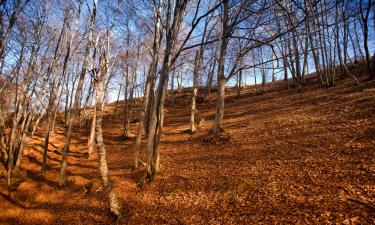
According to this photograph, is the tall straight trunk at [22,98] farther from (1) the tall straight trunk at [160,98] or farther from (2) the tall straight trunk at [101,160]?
(1) the tall straight trunk at [160,98]

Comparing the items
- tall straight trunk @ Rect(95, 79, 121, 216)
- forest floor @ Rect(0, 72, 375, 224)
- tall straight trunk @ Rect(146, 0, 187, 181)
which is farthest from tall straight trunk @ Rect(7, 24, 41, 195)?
tall straight trunk @ Rect(146, 0, 187, 181)

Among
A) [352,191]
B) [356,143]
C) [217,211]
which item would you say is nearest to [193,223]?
[217,211]

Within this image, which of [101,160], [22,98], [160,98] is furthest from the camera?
[22,98]

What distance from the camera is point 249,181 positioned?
17.5 feet

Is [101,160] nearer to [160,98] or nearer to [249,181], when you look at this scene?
[160,98]

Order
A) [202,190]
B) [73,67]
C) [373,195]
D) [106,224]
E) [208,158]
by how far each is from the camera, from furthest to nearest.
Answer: [73,67]
[208,158]
[202,190]
[106,224]
[373,195]

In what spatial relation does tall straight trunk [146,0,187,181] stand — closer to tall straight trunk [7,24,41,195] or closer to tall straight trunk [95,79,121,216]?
tall straight trunk [95,79,121,216]

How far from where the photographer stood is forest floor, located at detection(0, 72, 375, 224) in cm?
399

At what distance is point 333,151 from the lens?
5723mm

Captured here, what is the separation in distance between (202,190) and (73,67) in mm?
23471

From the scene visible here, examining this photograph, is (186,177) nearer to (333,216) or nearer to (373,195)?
(333,216)

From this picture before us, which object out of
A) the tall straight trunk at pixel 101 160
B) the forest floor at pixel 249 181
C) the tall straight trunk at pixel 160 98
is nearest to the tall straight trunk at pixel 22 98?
the forest floor at pixel 249 181

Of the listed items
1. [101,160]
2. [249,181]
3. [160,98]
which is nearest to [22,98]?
[101,160]

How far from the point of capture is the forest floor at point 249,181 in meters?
3.99
